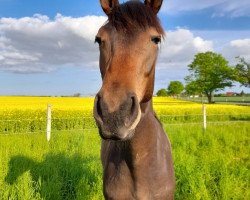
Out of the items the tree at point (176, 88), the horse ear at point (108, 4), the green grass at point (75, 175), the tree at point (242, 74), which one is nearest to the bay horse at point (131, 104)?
the horse ear at point (108, 4)

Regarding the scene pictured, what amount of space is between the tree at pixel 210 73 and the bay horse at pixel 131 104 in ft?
168

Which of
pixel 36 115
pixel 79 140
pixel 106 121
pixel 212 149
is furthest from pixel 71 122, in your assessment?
pixel 106 121

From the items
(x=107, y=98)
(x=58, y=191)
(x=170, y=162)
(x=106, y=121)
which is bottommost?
(x=58, y=191)

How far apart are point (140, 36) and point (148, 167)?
1.08m

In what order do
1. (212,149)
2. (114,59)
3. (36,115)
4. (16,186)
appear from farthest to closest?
(36,115), (212,149), (16,186), (114,59)

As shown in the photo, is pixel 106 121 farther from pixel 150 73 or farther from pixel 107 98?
pixel 150 73

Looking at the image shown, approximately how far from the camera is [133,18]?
2.19m

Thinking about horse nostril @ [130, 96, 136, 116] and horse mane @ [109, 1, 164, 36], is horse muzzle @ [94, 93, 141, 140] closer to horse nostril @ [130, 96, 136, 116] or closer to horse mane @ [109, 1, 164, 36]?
horse nostril @ [130, 96, 136, 116]

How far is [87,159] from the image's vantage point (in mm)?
6480

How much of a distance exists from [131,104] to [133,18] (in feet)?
2.20

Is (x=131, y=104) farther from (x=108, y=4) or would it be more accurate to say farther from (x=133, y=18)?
(x=108, y=4)

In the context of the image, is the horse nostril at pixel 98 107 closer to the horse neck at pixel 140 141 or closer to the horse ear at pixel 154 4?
the horse neck at pixel 140 141

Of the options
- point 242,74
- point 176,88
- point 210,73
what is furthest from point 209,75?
point 176,88

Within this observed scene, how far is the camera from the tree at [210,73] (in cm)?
5425
